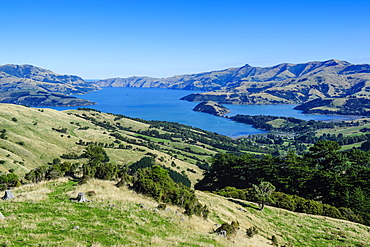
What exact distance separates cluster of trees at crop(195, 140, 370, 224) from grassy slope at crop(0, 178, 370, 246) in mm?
20275

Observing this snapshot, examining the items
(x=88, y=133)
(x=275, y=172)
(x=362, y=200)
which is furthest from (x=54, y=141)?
(x=362, y=200)

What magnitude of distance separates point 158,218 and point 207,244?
647cm

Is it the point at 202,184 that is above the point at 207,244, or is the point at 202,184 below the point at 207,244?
below

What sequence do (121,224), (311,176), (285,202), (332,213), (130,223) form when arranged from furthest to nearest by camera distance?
(311,176) → (285,202) → (332,213) → (130,223) → (121,224)

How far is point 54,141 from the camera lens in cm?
13625

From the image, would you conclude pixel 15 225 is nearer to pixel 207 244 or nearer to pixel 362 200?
pixel 207 244

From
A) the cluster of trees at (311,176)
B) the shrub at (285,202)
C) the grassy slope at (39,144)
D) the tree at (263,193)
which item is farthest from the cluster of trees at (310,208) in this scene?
the grassy slope at (39,144)

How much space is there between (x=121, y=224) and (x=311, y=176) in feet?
199

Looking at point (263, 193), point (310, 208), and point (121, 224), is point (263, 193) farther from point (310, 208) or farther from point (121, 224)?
point (121, 224)

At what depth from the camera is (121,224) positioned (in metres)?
20.5

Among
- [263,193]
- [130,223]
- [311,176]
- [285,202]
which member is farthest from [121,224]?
[311,176]

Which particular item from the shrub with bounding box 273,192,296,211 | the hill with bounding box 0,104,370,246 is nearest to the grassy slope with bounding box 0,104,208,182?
the hill with bounding box 0,104,370,246

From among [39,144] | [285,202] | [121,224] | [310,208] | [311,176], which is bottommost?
[39,144]

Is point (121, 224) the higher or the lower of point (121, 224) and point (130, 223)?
the higher
